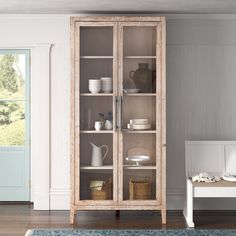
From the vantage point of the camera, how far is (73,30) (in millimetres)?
5051

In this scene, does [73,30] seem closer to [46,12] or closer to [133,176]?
[46,12]

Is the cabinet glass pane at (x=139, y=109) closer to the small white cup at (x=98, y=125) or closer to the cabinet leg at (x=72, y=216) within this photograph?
the small white cup at (x=98, y=125)

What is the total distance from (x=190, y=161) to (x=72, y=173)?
51.5 inches

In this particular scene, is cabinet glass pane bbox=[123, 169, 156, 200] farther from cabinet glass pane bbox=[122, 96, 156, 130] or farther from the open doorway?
the open doorway

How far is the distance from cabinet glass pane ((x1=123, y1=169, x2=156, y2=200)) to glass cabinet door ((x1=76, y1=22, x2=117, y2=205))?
0.14 m

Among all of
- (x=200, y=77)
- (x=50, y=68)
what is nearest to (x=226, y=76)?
(x=200, y=77)

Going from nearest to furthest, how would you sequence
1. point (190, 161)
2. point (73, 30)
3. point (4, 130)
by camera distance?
point (73, 30), point (190, 161), point (4, 130)

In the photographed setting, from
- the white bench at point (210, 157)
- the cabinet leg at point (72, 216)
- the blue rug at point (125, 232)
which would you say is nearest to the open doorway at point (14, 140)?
the cabinet leg at point (72, 216)

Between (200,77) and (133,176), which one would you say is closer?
(133,176)

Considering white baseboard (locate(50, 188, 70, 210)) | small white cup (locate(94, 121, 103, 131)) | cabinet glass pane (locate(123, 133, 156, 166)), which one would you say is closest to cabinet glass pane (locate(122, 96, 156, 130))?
cabinet glass pane (locate(123, 133, 156, 166))

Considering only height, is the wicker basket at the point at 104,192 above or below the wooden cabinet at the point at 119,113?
below

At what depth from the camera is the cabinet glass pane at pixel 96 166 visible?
5.14 m

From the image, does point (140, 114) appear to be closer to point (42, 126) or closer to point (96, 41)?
point (96, 41)

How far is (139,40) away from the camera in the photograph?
16.8 ft
